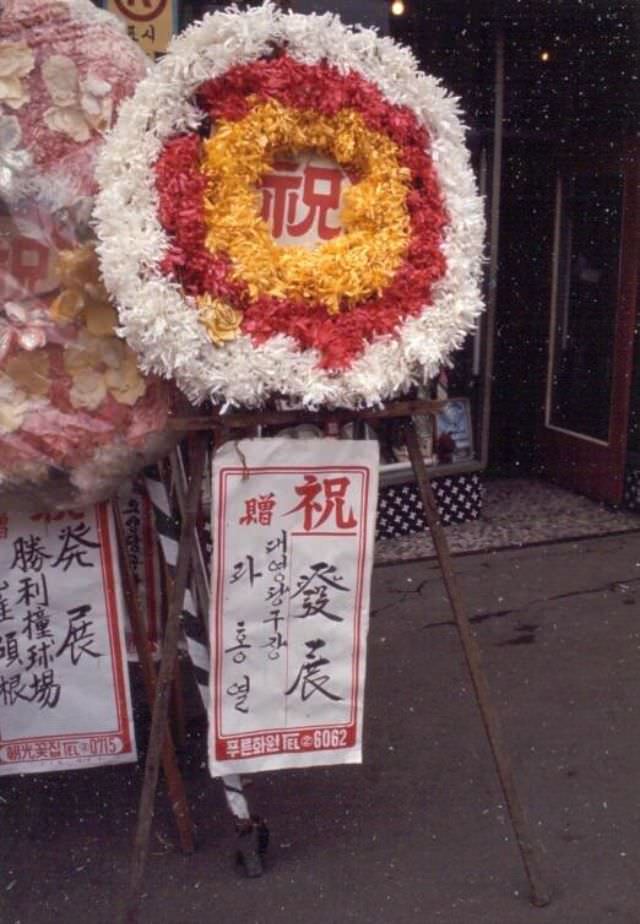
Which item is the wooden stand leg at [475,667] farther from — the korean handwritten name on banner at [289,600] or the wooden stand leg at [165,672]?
the wooden stand leg at [165,672]

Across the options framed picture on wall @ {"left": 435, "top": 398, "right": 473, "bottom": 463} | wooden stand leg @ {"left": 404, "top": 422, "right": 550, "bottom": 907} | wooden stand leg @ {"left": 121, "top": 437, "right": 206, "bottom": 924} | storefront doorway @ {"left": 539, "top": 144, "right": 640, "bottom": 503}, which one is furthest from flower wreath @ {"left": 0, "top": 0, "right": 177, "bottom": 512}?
storefront doorway @ {"left": 539, "top": 144, "right": 640, "bottom": 503}

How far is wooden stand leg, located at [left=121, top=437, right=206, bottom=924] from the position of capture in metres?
3.03

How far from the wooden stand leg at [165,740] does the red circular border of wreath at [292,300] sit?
3.12ft

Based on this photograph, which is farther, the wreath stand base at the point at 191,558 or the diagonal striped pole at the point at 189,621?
the diagonal striped pole at the point at 189,621

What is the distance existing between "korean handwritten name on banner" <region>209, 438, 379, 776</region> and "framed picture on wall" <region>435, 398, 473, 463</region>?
3846mm

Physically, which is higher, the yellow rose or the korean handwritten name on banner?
the yellow rose

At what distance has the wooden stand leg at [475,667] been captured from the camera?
3162 mm

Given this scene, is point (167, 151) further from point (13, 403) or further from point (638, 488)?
point (638, 488)

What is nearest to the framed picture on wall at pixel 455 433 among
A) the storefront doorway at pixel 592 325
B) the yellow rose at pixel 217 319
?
the storefront doorway at pixel 592 325

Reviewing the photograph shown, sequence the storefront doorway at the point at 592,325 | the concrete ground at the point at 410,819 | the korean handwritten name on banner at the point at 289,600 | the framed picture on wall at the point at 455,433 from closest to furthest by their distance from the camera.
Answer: the korean handwritten name on banner at the point at 289,600
the concrete ground at the point at 410,819
the framed picture on wall at the point at 455,433
the storefront doorway at the point at 592,325

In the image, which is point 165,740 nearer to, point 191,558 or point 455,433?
point 191,558

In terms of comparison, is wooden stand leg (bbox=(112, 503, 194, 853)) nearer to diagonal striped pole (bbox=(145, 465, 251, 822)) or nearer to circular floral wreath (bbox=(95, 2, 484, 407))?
diagonal striped pole (bbox=(145, 465, 251, 822))

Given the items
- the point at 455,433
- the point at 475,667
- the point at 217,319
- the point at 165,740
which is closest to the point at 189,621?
the point at 165,740

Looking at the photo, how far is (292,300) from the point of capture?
9.48ft
